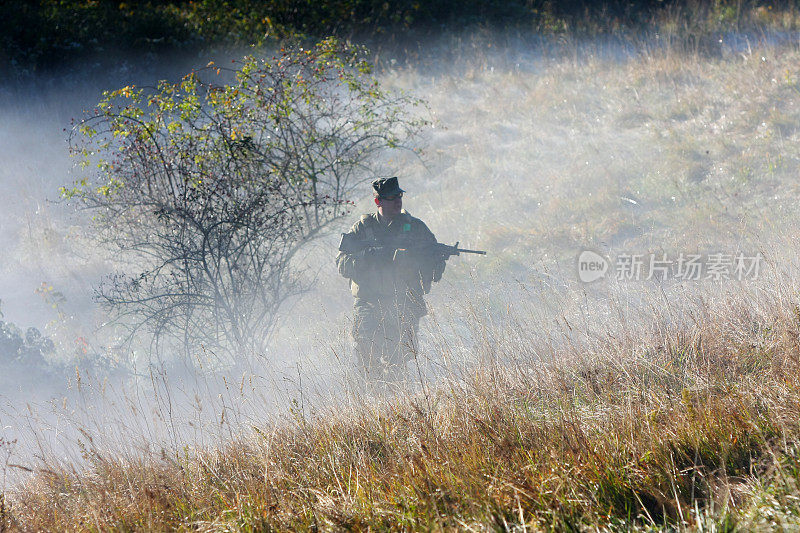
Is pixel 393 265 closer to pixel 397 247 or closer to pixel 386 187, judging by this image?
pixel 397 247

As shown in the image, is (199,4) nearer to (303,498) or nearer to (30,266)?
(30,266)

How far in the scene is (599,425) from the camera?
2.96 m

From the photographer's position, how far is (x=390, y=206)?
5.18 metres

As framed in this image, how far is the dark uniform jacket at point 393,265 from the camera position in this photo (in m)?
5.21

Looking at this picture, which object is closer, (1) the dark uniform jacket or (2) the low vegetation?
(2) the low vegetation

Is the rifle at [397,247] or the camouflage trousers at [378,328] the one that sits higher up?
the rifle at [397,247]

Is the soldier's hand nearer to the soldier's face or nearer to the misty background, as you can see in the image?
the soldier's face

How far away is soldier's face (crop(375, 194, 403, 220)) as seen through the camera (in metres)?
5.12

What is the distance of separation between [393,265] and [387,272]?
91mm

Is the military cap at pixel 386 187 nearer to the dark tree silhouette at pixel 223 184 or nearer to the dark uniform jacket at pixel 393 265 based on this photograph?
the dark uniform jacket at pixel 393 265

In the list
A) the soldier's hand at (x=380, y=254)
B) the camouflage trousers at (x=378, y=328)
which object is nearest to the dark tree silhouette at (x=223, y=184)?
the soldier's hand at (x=380, y=254)

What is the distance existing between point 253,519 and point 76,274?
25.6ft

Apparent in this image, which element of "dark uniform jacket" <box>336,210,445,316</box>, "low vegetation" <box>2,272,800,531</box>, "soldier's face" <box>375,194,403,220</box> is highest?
"soldier's face" <box>375,194,403,220</box>

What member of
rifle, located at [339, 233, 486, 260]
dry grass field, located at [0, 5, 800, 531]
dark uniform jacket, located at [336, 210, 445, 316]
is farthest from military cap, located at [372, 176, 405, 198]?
dry grass field, located at [0, 5, 800, 531]
